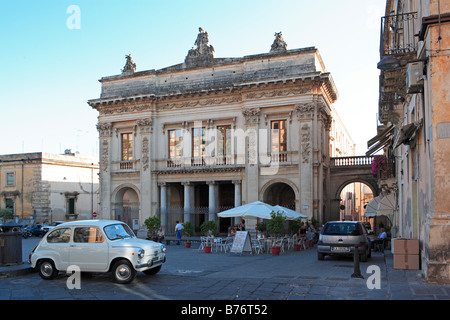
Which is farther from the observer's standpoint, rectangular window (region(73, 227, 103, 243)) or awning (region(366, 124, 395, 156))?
awning (region(366, 124, 395, 156))

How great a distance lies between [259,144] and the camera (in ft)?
94.4

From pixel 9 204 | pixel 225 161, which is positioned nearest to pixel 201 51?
pixel 225 161

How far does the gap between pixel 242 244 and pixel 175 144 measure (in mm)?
14314

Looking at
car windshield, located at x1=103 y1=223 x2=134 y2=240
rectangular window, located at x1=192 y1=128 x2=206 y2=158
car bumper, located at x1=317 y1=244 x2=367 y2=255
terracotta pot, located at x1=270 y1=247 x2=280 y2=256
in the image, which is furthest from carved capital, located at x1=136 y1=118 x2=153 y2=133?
car windshield, located at x1=103 y1=223 x2=134 y2=240

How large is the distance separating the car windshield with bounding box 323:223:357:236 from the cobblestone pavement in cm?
147

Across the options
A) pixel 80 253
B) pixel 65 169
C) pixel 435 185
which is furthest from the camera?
pixel 65 169

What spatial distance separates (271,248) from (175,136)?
14.8 meters

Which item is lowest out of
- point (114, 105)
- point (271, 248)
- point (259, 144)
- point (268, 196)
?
point (271, 248)

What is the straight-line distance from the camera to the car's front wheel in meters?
11.1

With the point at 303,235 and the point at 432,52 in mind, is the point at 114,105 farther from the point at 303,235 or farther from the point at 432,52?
the point at 432,52

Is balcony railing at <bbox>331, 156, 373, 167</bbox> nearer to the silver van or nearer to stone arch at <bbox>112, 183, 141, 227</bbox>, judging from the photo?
stone arch at <bbox>112, 183, 141, 227</bbox>

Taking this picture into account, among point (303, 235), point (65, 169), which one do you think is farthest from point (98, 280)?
point (65, 169)

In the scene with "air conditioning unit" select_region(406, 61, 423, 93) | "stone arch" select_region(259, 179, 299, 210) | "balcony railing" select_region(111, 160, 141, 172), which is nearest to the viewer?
"air conditioning unit" select_region(406, 61, 423, 93)

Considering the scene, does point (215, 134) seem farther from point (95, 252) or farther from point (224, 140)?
point (95, 252)
